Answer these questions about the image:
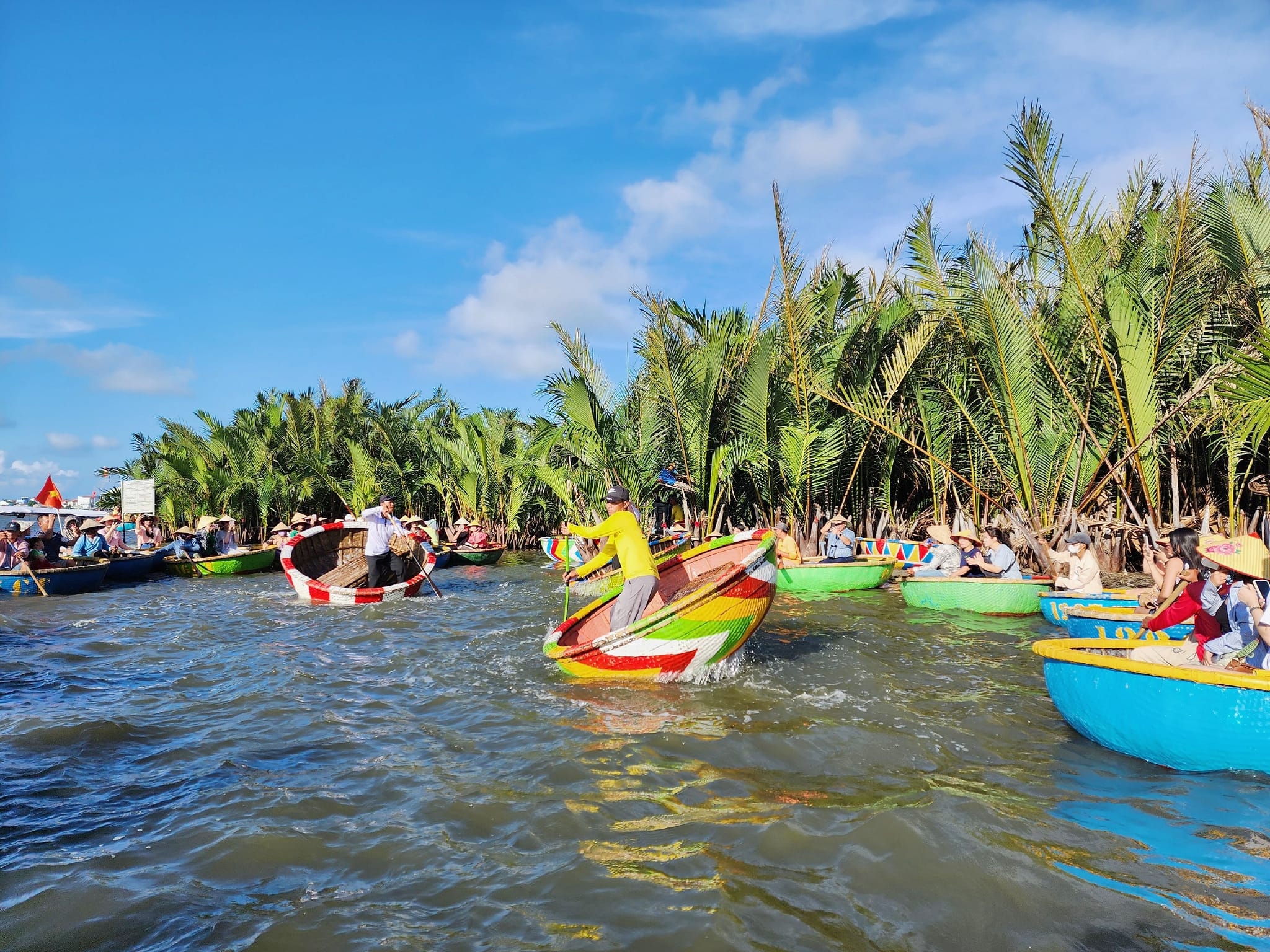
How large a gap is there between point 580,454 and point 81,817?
13.4 m

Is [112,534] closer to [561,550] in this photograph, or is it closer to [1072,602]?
[561,550]

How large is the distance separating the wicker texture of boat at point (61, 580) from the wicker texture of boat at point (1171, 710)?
1759 cm

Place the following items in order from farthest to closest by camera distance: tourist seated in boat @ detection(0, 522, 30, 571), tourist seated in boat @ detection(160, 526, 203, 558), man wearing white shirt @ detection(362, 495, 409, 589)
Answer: tourist seated in boat @ detection(160, 526, 203, 558) < tourist seated in boat @ detection(0, 522, 30, 571) < man wearing white shirt @ detection(362, 495, 409, 589)

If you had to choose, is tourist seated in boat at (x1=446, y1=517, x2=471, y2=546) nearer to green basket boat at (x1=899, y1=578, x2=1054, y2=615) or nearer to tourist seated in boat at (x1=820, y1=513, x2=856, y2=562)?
tourist seated in boat at (x1=820, y1=513, x2=856, y2=562)

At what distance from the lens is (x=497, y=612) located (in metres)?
12.8

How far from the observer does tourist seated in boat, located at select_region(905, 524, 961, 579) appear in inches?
484

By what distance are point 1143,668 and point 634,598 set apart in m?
4.30

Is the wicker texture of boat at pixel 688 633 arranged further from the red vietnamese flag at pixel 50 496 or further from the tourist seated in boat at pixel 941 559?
the red vietnamese flag at pixel 50 496

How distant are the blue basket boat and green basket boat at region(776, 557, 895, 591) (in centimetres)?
340

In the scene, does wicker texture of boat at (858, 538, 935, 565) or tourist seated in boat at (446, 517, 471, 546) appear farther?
tourist seated in boat at (446, 517, 471, 546)

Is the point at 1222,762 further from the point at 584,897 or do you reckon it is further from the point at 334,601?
the point at 334,601

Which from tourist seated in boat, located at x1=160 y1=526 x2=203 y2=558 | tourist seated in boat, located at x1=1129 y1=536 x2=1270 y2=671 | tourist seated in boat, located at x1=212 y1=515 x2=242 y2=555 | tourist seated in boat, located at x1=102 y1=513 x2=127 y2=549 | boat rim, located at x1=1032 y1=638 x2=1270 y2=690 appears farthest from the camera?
tourist seated in boat, located at x1=212 y1=515 x2=242 y2=555

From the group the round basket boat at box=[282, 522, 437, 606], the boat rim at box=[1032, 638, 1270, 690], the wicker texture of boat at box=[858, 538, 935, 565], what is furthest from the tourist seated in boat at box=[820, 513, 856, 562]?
the boat rim at box=[1032, 638, 1270, 690]

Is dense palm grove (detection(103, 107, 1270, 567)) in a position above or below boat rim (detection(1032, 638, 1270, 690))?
above
